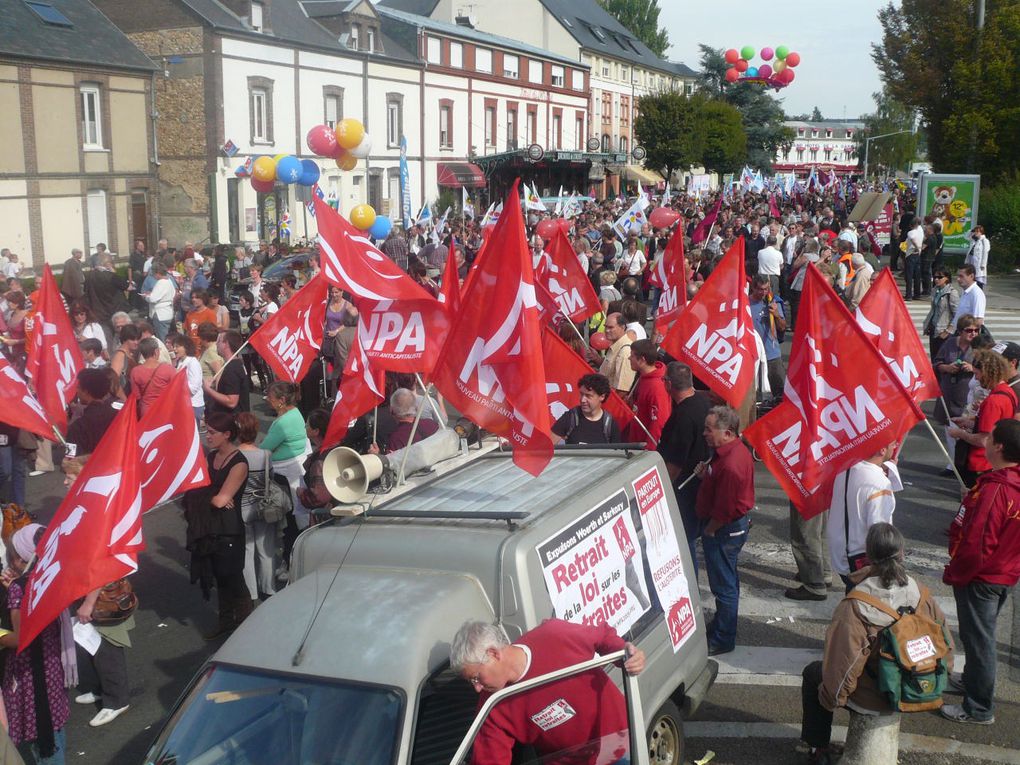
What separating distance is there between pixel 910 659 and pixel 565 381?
3761 millimetres

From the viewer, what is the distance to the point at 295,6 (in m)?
40.2

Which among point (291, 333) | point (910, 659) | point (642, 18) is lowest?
point (910, 659)

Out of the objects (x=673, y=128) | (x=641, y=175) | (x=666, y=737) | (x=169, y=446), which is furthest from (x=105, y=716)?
(x=641, y=175)

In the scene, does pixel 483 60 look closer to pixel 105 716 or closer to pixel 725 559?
pixel 725 559

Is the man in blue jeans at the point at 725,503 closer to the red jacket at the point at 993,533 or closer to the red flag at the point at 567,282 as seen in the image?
the red jacket at the point at 993,533

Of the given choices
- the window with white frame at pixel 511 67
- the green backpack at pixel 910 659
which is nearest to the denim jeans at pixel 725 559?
the green backpack at pixel 910 659

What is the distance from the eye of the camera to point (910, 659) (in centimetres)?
454

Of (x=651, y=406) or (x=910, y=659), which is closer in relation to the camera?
(x=910, y=659)

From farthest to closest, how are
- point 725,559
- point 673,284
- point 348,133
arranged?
point 348,133, point 673,284, point 725,559

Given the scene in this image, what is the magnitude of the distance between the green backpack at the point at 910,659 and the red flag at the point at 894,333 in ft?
8.10

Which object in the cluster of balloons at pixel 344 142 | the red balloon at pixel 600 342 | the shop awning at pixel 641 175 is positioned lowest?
the red balloon at pixel 600 342

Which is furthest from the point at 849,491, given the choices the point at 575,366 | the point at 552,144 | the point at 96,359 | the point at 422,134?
the point at 552,144

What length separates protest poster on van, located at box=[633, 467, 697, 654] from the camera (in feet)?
16.5

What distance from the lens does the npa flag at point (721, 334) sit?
7.80 metres
